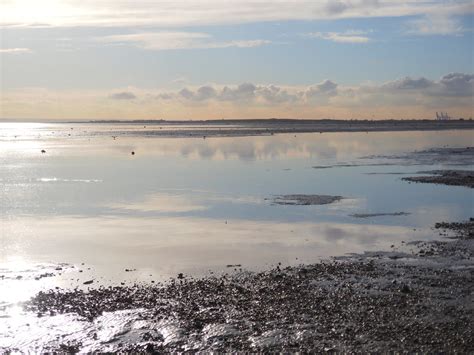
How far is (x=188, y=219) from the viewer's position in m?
25.4

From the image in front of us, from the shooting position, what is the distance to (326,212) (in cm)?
2681

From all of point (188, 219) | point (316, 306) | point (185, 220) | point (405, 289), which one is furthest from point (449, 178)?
point (316, 306)

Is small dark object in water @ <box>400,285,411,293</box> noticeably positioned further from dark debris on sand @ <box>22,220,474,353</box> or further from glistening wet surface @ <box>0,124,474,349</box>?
glistening wet surface @ <box>0,124,474,349</box>

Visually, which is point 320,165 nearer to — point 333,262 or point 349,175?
point 349,175

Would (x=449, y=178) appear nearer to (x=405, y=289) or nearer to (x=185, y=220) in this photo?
(x=185, y=220)

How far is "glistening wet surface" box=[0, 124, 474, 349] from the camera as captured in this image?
17281mm

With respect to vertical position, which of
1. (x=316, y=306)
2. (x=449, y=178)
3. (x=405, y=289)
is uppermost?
(x=449, y=178)

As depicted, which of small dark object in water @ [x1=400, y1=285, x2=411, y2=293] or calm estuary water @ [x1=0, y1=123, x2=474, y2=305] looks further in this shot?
calm estuary water @ [x1=0, y1=123, x2=474, y2=305]

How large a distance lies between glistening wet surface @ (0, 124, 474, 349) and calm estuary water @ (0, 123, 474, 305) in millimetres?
46

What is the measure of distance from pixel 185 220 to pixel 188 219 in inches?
10.2

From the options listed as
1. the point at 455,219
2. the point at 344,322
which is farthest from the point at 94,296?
the point at 455,219

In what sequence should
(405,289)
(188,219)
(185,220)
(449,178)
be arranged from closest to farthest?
(405,289) → (185,220) → (188,219) → (449,178)

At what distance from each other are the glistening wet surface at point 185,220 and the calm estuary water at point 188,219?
0.05 meters

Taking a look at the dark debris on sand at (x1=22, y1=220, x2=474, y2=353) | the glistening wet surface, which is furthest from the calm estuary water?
the dark debris on sand at (x1=22, y1=220, x2=474, y2=353)
